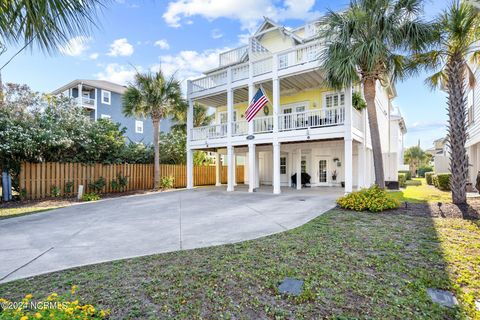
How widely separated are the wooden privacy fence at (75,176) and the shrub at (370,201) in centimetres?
1266

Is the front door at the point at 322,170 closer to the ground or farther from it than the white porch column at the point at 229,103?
closer to the ground

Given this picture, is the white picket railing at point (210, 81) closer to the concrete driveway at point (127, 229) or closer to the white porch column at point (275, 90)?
the white porch column at point (275, 90)

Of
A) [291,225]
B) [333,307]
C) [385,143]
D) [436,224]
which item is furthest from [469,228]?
[385,143]

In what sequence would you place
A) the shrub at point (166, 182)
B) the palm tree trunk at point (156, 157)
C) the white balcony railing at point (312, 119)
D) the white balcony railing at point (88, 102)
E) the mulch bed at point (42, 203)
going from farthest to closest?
the white balcony railing at point (88, 102)
the shrub at point (166, 182)
the palm tree trunk at point (156, 157)
the white balcony railing at point (312, 119)
the mulch bed at point (42, 203)

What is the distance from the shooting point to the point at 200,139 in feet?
57.6

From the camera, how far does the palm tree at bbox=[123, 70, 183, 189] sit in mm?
16453

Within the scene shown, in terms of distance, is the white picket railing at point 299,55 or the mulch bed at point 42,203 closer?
the mulch bed at point 42,203

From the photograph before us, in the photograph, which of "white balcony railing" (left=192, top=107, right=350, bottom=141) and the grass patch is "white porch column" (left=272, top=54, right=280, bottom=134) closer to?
"white balcony railing" (left=192, top=107, right=350, bottom=141)

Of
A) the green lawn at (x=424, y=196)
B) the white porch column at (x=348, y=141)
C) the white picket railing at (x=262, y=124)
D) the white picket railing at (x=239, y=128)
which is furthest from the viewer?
the white picket railing at (x=239, y=128)

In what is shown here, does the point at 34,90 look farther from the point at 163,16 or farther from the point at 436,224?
the point at 436,224

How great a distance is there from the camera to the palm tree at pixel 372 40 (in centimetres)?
957

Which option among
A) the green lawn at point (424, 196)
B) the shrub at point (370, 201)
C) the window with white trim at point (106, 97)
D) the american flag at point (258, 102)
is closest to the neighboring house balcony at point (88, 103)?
the window with white trim at point (106, 97)

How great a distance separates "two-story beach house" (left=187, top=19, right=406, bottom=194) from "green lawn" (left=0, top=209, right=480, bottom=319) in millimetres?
7127

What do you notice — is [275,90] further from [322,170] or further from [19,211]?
[19,211]
